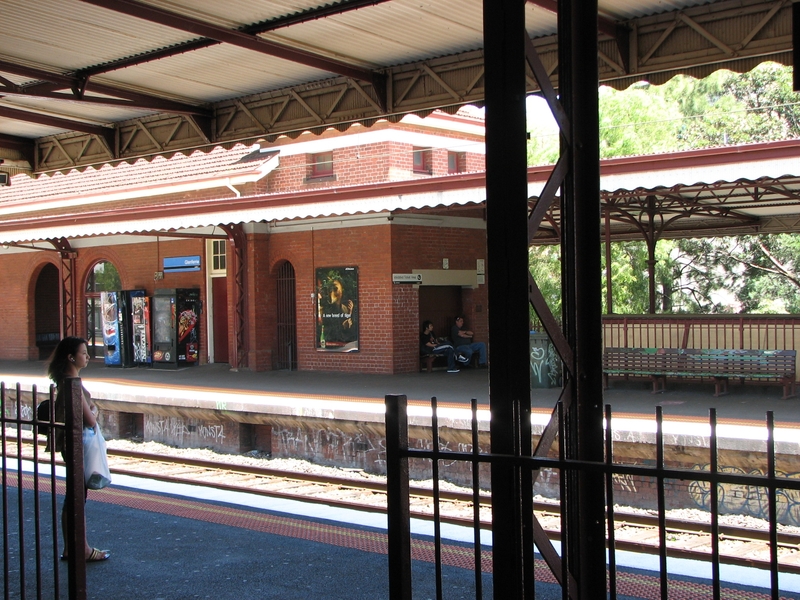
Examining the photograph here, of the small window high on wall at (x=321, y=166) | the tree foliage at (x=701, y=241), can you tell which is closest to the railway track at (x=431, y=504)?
the small window high on wall at (x=321, y=166)

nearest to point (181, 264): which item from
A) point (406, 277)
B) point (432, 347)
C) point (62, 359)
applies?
point (406, 277)

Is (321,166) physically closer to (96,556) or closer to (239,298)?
(239,298)

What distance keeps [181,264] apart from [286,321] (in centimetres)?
344

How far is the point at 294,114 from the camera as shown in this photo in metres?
8.92

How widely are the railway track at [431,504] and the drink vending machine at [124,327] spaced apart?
689 cm

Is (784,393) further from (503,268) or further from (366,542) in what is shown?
(503,268)

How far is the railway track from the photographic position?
294 inches

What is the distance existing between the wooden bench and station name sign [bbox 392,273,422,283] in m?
4.78

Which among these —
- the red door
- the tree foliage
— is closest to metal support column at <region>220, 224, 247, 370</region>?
the red door

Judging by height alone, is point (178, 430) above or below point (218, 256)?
below

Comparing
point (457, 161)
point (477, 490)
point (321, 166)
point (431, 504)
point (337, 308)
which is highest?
point (457, 161)

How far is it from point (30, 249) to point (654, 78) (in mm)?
21175

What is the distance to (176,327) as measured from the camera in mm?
20234

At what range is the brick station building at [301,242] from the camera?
1691 cm
